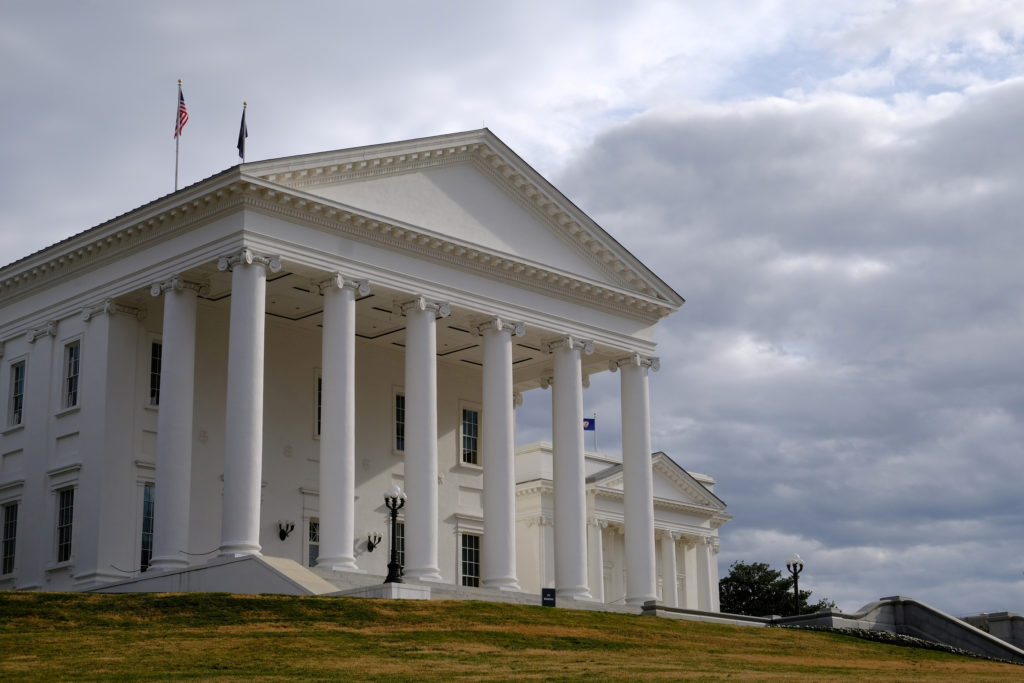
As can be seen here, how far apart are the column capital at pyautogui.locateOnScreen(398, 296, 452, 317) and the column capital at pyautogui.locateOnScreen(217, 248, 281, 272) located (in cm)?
521

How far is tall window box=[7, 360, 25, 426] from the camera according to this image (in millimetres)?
47438

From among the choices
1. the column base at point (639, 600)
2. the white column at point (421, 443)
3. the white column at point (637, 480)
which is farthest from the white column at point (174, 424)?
the white column at point (637, 480)

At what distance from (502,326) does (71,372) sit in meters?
13.7

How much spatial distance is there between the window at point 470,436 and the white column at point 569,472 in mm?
5708

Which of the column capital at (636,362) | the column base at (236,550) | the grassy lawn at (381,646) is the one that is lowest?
the grassy lawn at (381,646)

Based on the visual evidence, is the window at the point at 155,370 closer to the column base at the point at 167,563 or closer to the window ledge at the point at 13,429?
the window ledge at the point at 13,429

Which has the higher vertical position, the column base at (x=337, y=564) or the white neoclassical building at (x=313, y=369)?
the white neoclassical building at (x=313, y=369)

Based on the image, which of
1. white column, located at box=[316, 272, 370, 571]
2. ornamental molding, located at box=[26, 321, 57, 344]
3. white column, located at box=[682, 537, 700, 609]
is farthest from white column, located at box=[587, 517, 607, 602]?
ornamental molding, located at box=[26, 321, 57, 344]

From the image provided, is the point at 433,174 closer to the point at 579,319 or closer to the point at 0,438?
the point at 579,319

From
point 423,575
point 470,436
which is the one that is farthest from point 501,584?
point 470,436

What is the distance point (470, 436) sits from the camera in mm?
54312

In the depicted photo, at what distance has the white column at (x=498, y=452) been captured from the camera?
45125 mm

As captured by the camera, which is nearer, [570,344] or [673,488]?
[570,344]

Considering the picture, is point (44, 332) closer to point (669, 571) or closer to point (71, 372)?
point (71, 372)
